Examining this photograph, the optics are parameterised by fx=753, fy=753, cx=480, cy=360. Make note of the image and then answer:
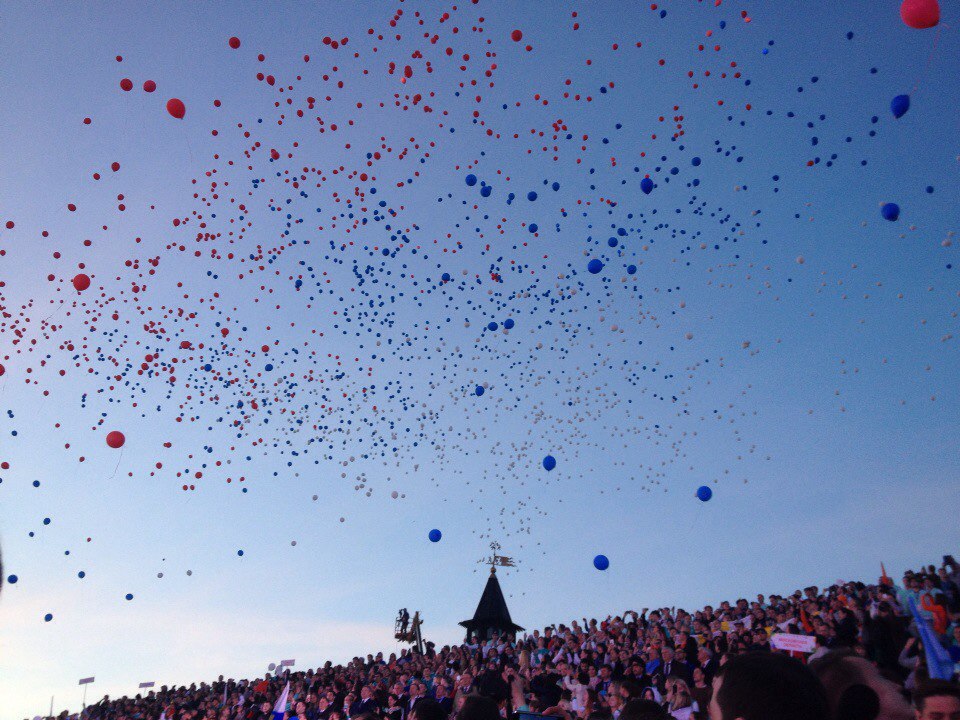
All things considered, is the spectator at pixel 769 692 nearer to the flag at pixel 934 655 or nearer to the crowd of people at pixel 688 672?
the crowd of people at pixel 688 672

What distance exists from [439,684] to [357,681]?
3307 millimetres

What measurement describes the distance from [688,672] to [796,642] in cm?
170

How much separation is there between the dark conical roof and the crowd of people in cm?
1305

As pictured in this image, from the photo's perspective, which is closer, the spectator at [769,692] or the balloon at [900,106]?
the spectator at [769,692]

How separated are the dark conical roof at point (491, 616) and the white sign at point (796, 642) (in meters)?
23.0

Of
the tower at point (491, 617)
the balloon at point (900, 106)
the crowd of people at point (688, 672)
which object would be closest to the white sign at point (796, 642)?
the crowd of people at point (688, 672)

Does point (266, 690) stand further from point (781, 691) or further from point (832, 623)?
point (781, 691)

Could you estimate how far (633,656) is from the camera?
11.8 meters

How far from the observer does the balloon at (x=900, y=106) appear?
9.57 m

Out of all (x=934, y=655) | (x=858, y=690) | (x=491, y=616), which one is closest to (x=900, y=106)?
(x=934, y=655)

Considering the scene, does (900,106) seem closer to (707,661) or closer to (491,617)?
(707,661)

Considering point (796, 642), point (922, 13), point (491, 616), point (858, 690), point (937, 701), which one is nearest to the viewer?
point (858, 690)

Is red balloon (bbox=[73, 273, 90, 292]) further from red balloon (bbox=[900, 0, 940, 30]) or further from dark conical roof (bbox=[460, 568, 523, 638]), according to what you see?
dark conical roof (bbox=[460, 568, 523, 638])

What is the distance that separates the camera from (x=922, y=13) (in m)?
7.88
